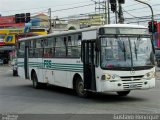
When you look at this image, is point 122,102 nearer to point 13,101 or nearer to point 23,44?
point 13,101

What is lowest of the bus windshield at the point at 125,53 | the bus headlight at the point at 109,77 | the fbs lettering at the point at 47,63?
the bus headlight at the point at 109,77

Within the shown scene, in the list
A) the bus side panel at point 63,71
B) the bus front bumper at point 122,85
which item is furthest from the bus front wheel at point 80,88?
the bus front bumper at point 122,85

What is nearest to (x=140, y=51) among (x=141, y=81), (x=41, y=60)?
(x=141, y=81)

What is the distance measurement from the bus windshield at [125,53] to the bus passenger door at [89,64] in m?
0.78

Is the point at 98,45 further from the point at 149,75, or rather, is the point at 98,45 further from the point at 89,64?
the point at 149,75

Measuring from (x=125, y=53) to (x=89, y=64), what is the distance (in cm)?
160

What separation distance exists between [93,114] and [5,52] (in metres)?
68.2

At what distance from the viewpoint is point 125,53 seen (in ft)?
51.4

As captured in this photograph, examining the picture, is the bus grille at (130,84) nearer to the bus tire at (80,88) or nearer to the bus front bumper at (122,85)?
the bus front bumper at (122,85)

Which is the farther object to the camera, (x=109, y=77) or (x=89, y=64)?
Answer: (x=89, y=64)

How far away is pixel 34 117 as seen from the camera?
39.8ft

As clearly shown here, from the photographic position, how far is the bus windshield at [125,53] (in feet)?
50.8

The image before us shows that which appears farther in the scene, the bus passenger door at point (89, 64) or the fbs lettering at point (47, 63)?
the fbs lettering at point (47, 63)

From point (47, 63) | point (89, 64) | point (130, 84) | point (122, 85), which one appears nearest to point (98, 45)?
point (89, 64)
